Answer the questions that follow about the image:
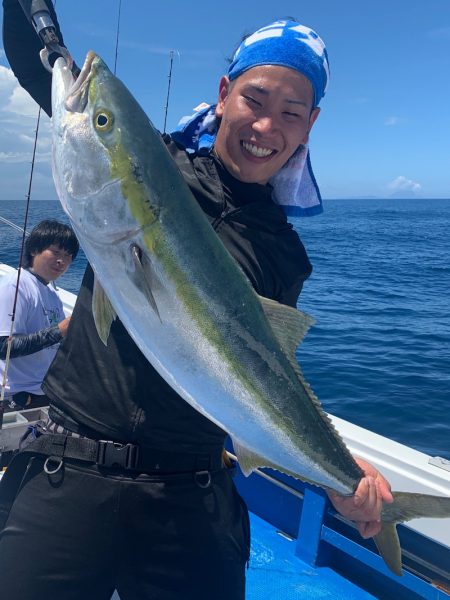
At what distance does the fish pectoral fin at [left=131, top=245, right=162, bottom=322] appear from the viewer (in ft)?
6.10

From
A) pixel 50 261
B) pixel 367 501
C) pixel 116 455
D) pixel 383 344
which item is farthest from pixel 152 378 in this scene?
pixel 383 344

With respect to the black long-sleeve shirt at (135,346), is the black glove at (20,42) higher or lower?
higher

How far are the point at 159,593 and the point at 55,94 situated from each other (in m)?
1.99

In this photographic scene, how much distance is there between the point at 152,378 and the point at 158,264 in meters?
0.56

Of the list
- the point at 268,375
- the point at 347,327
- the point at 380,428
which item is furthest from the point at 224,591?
the point at 347,327

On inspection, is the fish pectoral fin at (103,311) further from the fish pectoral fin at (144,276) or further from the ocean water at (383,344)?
the ocean water at (383,344)

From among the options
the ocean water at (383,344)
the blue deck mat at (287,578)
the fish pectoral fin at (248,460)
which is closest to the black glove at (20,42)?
the fish pectoral fin at (248,460)

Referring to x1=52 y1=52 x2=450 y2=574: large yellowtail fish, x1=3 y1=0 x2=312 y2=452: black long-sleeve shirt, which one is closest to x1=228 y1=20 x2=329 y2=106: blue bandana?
x1=3 y1=0 x2=312 y2=452: black long-sleeve shirt

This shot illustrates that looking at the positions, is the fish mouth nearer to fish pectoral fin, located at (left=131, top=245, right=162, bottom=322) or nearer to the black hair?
fish pectoral fin, located at (left=131, top=245, right=162, bottom=322)

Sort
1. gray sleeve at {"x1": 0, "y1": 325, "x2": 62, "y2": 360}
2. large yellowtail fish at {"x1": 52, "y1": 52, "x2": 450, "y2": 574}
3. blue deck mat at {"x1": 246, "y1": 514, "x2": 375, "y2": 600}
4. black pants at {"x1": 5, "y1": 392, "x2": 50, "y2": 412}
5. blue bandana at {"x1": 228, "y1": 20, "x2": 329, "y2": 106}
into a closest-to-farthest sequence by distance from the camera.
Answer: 1. large yellowtail fish at {"x1": 52, "y1": 52, "x2": 450, "y2": 574}
2. blue bandana at {"x1": 228, "y1": 20, "x2": 329, "y2": 106}
3. blue deck mat at {"x1": 246, "y1": 514, "x2": 375, "y2": 600}
4. gray sleeve at {"x1": 0, "y1": 325, "x2": 62, "y2": 360}
5. black pants at {"x1": 5, "y1": 392, "x2": 50, "y2": 412}

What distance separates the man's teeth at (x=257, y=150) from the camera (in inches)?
95.4

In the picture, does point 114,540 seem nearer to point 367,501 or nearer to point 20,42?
point 367,501

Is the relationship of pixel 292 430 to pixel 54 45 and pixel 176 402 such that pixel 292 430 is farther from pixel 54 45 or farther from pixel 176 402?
pixel 54 45

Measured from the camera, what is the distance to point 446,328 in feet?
46.8
